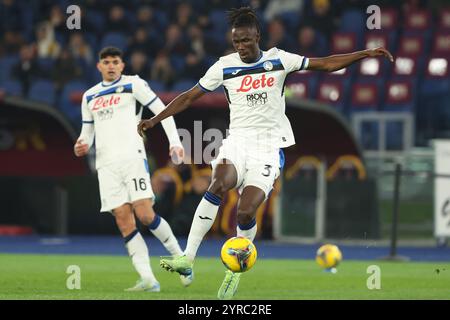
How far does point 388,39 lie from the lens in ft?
72.2

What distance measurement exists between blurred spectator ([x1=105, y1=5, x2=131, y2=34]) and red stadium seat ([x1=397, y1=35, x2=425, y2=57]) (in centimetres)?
539

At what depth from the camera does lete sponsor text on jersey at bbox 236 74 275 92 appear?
923 centimetres

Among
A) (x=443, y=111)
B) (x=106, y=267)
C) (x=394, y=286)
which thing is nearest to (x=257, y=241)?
(x=443, y=111)

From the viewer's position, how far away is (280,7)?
23.6 m

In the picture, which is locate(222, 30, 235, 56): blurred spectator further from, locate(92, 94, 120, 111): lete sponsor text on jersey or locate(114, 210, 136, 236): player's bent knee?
locate(114, 210, 136, 236): player's bent knee

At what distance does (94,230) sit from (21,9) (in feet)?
20.5

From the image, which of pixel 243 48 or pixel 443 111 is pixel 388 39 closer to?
pixel 443 111

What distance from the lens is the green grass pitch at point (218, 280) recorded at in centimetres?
952

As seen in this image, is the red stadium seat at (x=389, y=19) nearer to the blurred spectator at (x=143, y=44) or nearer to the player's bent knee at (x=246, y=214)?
the blurred spectator at (x=143, y=44)

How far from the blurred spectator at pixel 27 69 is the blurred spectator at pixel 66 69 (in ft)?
1.51

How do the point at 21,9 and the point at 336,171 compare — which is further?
the point at 21,9

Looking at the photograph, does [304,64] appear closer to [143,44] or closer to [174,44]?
[143,44]

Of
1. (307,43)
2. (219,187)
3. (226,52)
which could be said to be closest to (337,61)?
(219,187)

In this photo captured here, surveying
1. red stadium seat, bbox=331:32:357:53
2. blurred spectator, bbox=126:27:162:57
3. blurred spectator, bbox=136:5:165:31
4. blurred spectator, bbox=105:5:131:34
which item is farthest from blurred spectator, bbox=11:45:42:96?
red stadium seat, bbox=331:32:357:53
